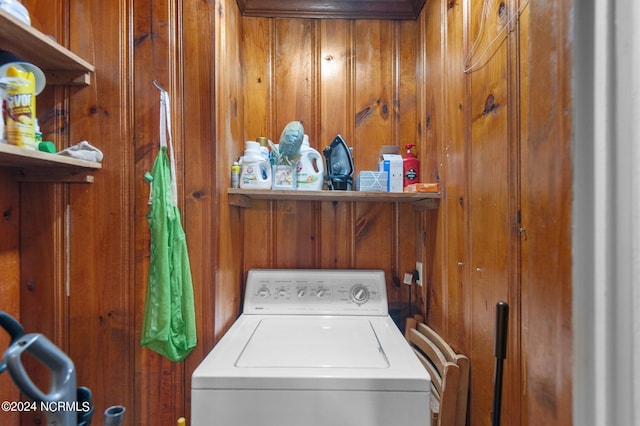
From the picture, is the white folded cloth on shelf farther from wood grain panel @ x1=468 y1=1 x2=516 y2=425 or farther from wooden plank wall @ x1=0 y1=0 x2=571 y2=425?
wood grain panel @ x1=468 y1=1 x2=516 y2=425

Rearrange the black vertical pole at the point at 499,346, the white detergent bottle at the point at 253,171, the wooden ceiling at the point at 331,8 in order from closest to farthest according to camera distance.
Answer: the black vertical pole at the point at 499,346 → the white detergent bottle at the point at 253,171 → the wooden ceiling at the point at 331,8

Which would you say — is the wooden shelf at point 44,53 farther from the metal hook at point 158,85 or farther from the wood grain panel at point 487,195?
the wood grain panel at point 487,195

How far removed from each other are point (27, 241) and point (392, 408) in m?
1.38

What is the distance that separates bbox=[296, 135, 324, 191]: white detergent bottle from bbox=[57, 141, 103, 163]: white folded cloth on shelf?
2.54 ft

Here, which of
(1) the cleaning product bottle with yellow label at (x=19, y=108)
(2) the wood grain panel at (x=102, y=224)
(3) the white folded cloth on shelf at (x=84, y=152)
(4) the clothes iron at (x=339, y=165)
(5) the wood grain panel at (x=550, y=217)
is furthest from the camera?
→ (4) the clothes iron at (x=339, y=165)

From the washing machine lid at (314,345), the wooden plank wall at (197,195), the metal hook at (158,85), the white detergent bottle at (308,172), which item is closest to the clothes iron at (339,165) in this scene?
the white detergent bottle at (308,172)

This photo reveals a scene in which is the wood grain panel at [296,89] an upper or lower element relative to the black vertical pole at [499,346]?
upper

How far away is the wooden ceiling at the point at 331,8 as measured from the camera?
5.15 ft

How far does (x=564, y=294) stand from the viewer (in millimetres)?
385

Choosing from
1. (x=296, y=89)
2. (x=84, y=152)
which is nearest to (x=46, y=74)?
(x=84, y=152)

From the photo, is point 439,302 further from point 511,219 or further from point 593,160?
point 593,160

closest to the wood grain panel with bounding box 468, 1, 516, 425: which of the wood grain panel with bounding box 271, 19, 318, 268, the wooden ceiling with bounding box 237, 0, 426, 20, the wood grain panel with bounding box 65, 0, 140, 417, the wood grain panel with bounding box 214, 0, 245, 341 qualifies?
the wooden ceiling with bounding box 237, 0, 426, 20

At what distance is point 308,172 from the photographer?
4.67 ft

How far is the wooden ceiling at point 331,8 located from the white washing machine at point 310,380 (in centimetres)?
156
